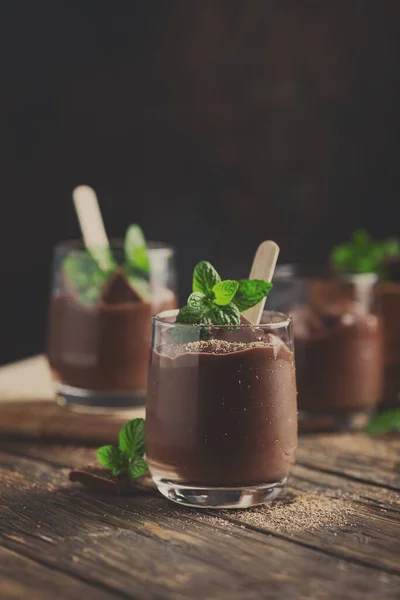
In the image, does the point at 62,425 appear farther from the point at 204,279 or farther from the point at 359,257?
the point at 359,257

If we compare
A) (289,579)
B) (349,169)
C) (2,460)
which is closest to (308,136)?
(349,169)

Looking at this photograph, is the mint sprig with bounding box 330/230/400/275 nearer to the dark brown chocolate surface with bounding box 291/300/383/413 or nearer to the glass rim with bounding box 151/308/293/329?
the dark brown chocolate surface with bounding box 291/300/383/413

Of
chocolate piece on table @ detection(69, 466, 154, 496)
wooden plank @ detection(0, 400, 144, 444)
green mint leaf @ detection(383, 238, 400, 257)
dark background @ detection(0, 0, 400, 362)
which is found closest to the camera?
chocolate piece on table @ detection(69, 466, 154, 496)

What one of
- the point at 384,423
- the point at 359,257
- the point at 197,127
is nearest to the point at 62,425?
the point at 384,423

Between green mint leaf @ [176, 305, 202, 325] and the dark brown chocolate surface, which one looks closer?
green mint leaf @ [176, 305, 202, 325]

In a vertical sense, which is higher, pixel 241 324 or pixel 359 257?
pixel 359 257

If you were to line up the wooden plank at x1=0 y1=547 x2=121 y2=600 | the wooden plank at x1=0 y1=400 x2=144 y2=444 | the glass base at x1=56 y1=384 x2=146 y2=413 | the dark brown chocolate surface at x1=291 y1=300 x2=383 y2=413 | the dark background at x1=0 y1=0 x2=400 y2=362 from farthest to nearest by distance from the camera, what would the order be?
the dark background at x1=0 y1=0 x2=400 y2=362 → the glass base at x1=56 y1=384 x2=146 y2=413 → the dark brown chocolate surface at x1=291 y1=300 x2=383 y2=413 → the wooden plank at x1=0 y1=400 x2=144 y2=444 → the wooden plank at x1=0 y1=547 x2=121 y2=600

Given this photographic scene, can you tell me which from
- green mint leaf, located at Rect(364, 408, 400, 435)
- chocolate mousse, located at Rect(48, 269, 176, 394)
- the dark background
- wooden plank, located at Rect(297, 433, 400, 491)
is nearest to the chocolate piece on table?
wooden plank, located at Rect(297, 433, 400, 491)
